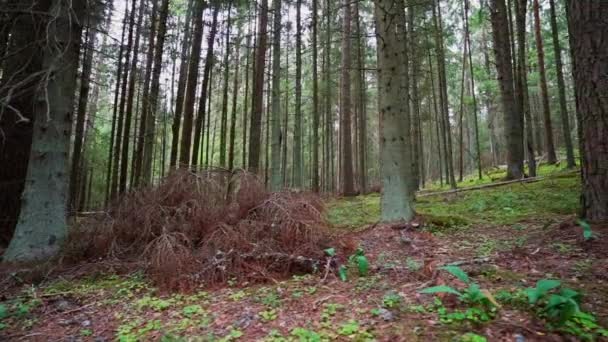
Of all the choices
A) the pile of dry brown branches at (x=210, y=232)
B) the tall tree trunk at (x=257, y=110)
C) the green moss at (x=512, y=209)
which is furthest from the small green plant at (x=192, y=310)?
the tall tree trunk at (x=257, y=110)

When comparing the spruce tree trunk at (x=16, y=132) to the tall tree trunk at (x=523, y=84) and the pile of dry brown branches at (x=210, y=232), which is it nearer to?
the pile of dry brown branches at (x=210, y=232)

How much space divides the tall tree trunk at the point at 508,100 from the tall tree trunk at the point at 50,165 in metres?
10.5

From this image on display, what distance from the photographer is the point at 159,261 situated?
3193 mm

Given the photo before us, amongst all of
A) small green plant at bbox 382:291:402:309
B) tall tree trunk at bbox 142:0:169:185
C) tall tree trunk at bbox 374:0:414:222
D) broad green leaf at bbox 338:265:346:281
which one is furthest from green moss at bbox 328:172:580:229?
tall tree trunk at bbox 142:0:169:185

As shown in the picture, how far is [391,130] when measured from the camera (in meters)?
4.90

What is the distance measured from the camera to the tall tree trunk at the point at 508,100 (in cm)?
932

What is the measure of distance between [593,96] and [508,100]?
6.92 m

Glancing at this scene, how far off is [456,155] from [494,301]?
36288mm

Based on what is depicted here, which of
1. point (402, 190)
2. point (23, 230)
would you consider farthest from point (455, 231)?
point (23, 230)

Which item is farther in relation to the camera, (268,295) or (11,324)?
(268,295)

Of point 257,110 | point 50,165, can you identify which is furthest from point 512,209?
point 50,165

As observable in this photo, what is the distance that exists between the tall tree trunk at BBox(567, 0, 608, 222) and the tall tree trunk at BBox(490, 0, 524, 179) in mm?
6663

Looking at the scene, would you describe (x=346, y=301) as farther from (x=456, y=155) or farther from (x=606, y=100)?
(x=456, y=155)

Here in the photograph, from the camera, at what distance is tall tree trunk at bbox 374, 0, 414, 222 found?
484cm
